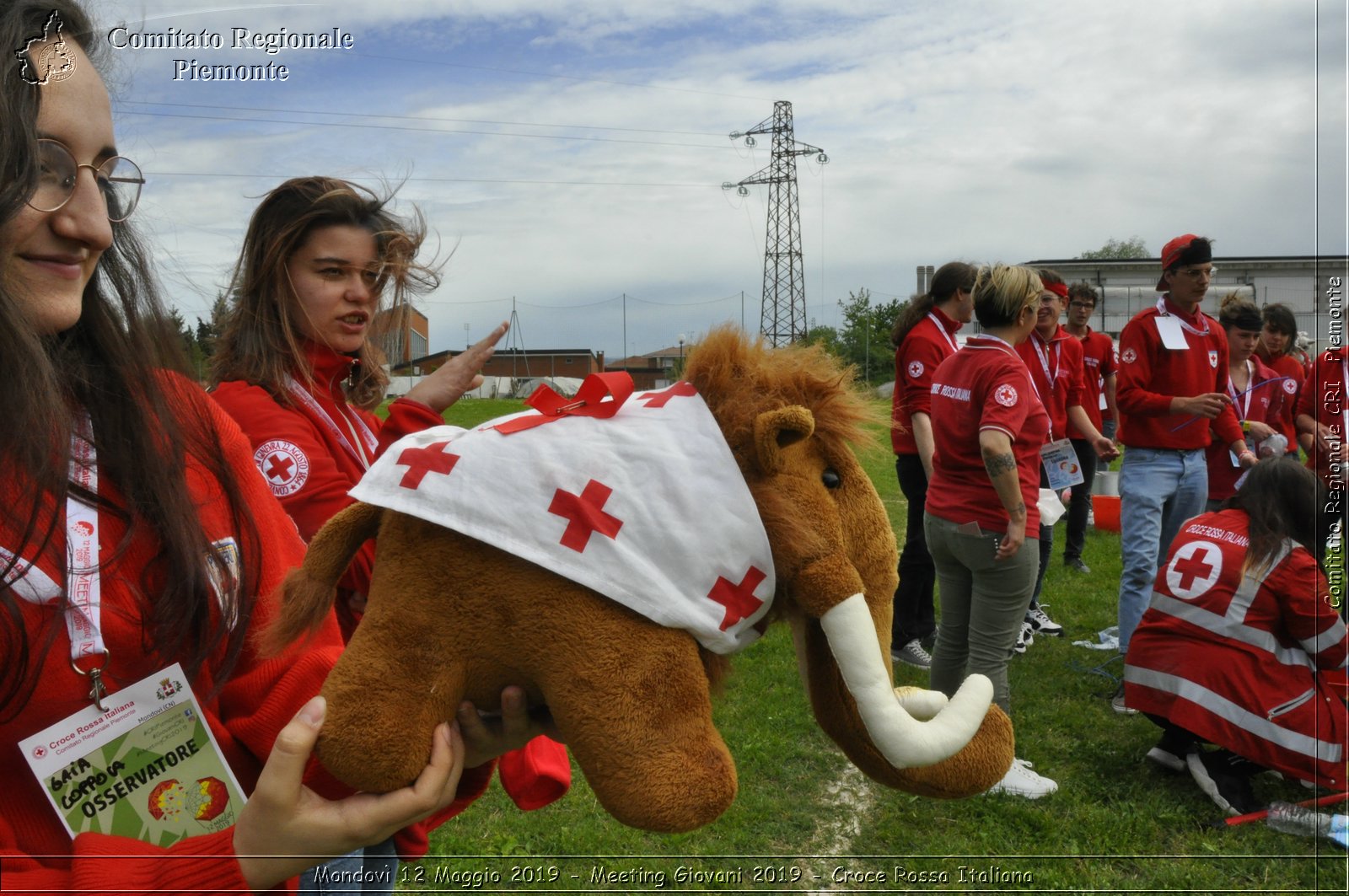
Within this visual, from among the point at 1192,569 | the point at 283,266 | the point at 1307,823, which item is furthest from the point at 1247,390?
the point at 283,266

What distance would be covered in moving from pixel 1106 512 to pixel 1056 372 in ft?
10.9

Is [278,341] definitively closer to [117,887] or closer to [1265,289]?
[117,887]

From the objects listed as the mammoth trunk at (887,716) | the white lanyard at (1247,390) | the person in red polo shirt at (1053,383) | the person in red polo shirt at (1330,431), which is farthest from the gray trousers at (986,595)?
the white lanyard at (1247,390)

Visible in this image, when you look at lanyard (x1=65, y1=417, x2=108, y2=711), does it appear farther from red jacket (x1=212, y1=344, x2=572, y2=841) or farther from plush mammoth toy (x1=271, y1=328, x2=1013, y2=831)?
red jacket (x1=212, y1=344, x2=572, y2=841)

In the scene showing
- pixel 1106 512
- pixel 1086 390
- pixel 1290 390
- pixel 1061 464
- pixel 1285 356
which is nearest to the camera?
pixel 1061 464

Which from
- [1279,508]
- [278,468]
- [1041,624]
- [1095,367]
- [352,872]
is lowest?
[1041,624]

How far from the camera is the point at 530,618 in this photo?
96cm

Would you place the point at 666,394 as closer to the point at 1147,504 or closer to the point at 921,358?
the point at 921,358

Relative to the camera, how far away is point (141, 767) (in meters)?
1.06

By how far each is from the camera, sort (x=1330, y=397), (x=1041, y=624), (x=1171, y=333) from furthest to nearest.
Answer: (x=1041, y=624), (x=1171, y=333), (x=1330, y=397)

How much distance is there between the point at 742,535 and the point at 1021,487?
8.59 feet

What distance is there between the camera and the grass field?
9.70 ft

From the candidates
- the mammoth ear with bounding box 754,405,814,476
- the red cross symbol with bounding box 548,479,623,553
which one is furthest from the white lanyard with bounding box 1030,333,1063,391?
the red cross symbol with bounding box 548,479,623,553

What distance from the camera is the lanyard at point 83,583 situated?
3.17ft
